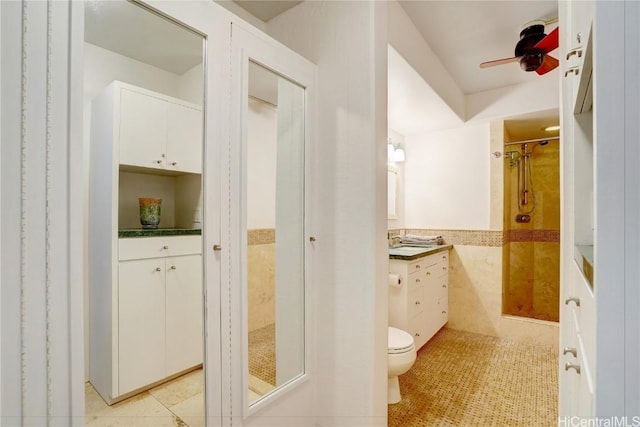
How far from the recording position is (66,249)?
2.86 ft

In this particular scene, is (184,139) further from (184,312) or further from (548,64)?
(548,64)

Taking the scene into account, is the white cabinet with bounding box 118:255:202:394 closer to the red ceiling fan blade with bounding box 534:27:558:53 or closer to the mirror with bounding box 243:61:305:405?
the mirror with bounding box 243:61:305:405

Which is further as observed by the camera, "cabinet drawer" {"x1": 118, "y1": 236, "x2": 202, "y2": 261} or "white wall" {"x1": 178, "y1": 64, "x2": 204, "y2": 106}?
"white wall" {"x1": 178, "y1": 64, "x2": 204, "y2": 106}

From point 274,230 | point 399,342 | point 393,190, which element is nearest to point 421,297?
point 399,342

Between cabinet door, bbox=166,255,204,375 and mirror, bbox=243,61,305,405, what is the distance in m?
0.23

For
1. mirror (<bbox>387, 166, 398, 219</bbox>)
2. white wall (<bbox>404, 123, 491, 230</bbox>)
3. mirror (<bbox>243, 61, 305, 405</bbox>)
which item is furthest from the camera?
mirror (<bbox>387, 166, 398, 219</bbox>)

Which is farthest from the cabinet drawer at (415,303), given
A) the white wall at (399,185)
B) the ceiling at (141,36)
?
the ceiling at (141,36)

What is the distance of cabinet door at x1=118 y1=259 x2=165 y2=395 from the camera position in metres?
1.04

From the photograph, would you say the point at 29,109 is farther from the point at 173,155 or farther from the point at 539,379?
the point at 539,379

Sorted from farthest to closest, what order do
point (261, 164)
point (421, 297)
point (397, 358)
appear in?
1. point (421, 297)
2. point (397, 358)
3. point (261, 164)

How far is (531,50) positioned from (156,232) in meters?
2.33

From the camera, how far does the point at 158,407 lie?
1118mm

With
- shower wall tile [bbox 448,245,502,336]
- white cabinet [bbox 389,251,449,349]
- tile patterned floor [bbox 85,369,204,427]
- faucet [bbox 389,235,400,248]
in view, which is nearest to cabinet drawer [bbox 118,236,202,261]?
tile patterned floor [bbox 85,369,204,427]

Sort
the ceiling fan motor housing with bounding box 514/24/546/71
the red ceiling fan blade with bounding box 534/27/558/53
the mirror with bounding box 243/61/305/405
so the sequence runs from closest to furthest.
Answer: the mirror with bounding box 243/61/305/405
the red ceiling fan blade with bounding box 534/27/558/53
the ceiling fan motor housing with bounding box 514/24/546/71
